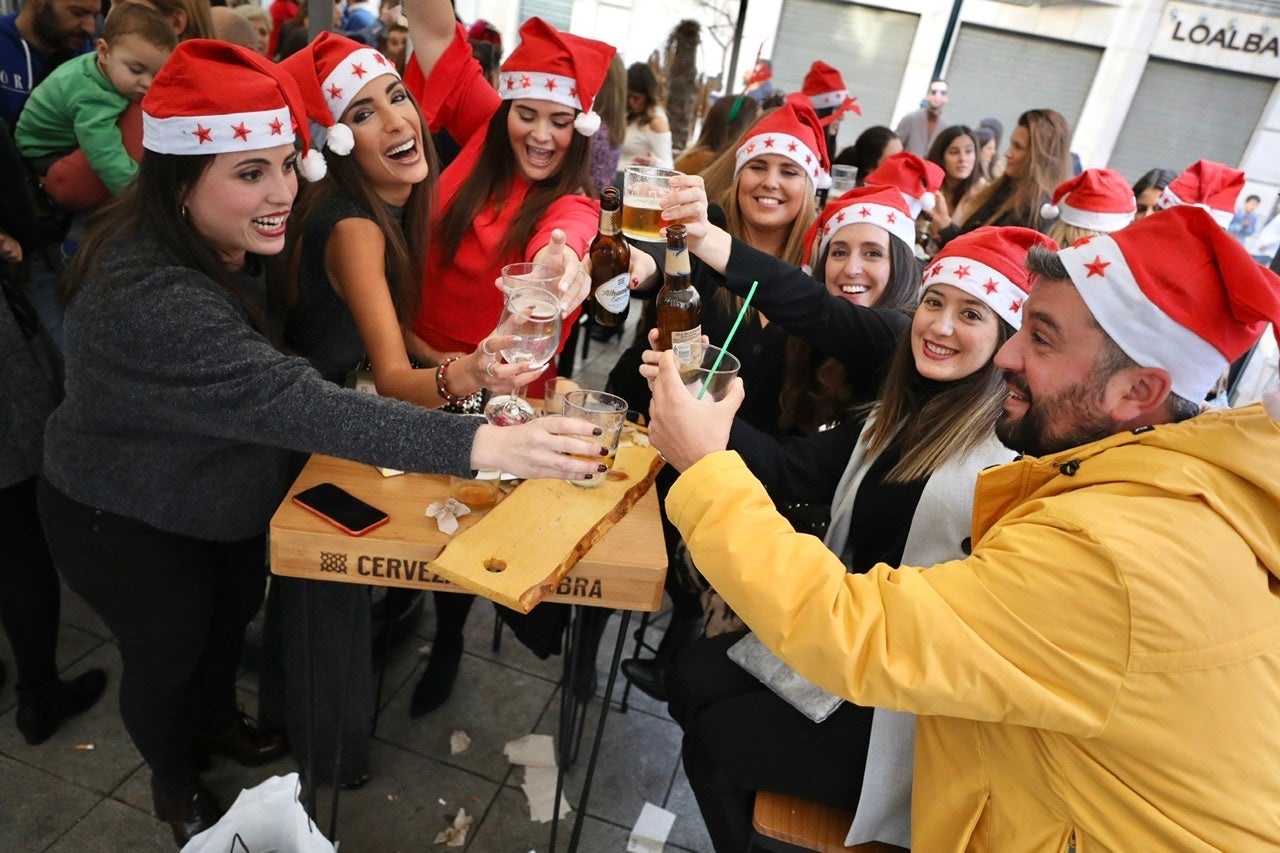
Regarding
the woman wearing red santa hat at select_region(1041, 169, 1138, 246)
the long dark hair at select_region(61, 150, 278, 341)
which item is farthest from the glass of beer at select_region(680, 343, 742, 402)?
the woman wearing red santa hat at select_region(1041, 169, 1138, 246)

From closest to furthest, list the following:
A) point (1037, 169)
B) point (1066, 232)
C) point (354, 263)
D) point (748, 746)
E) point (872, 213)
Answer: point (748, 746)
point (354, 263)
point (872, 213)
point (1066, 232)
point (1037, 169)

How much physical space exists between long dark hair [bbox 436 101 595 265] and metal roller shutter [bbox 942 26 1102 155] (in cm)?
1128

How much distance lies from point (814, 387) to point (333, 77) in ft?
5.68

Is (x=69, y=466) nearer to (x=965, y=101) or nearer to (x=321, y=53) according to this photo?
(x=321, y=53)

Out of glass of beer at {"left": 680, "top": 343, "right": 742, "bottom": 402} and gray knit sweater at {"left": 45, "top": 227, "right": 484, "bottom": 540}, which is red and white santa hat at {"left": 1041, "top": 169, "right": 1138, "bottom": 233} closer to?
glass of beer at {"left": 680, "top": 343, "right": 742, "bottom": 402}

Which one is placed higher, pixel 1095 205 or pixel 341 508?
pixel 1095 205

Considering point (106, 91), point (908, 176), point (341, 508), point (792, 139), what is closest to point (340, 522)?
point (341, 508)

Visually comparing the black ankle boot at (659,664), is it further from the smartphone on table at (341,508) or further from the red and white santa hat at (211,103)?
the red and white santa hat at (211,103)

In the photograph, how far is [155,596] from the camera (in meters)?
1.84

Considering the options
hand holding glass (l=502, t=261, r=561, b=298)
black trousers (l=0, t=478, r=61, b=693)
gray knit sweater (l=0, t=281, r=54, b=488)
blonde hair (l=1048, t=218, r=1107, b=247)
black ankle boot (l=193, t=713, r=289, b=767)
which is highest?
blonde hair (l=1048, t=218, r=1107, b=247)

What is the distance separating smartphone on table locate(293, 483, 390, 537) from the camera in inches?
64.4

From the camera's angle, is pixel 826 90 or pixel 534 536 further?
pixel 826 90

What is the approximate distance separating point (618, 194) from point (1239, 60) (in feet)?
41.9

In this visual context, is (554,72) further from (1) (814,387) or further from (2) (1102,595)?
(2) (1102,595)
